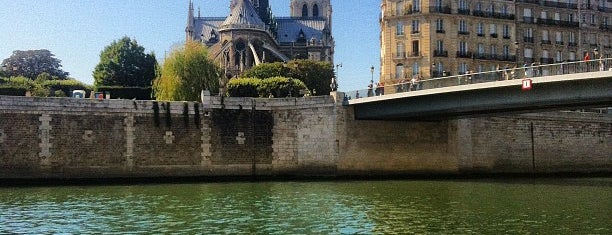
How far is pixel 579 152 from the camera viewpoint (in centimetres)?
5647

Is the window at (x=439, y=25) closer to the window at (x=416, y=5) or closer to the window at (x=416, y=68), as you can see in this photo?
the window at (x=416, y=5)

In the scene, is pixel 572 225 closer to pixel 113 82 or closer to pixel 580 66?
pixel 580 66

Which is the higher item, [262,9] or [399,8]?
[262,9]

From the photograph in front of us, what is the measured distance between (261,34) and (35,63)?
41942mm

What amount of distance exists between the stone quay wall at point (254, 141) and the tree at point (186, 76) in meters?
12.6

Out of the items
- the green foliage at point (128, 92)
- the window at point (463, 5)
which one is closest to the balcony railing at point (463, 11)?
the window at point (463, 5)

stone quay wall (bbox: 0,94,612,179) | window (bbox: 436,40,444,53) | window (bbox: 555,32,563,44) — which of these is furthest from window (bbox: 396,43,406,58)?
stone quay wall (bbox: 0,94,612,179)

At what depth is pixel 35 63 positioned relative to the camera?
11800 centimetres

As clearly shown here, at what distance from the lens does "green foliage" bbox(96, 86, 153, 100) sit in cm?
6988

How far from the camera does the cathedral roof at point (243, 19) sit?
3919 inches

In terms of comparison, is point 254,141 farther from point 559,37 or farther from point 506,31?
point 559,37

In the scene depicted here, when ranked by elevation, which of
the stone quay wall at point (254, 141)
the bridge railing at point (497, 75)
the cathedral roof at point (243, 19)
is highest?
the cathedral roof at point (243, 19)

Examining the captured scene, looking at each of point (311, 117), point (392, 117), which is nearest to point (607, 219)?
point (392, 117)

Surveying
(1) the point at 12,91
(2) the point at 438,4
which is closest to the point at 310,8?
(2) the point at 438,4
